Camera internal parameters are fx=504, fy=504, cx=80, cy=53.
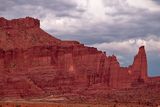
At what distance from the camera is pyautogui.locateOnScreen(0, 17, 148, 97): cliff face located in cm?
14700

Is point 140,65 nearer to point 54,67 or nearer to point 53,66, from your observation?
point 54,67

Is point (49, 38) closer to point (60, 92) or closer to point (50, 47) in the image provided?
point (50, 47)

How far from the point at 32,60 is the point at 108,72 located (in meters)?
24.2

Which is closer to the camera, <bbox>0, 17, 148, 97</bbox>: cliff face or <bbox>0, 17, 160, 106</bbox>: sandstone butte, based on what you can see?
<bbox>0, 17, 160, 106</bbox>: sandstone butte

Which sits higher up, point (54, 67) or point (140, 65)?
point (140, 65)

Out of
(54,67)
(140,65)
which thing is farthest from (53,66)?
(140,65)

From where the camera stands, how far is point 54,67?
6033 inches

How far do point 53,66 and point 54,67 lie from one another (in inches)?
34.4

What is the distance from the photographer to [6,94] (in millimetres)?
141625

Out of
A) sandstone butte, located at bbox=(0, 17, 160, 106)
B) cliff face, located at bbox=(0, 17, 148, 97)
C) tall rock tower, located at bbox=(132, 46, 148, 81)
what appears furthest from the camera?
tall rock tower, located at bbox=(132, 46, 148, 81)

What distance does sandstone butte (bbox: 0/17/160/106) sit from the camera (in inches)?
5753

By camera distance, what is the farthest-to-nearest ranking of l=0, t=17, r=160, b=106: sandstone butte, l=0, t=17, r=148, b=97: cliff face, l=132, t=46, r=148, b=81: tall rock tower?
l=132, t=46, r=148, b=81: tall rock tower < l=0, t=17, r=148, b=97: cliff face < l=0, t=17, r=160, b=106: sandstone butte

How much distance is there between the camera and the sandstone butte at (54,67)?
146125 millimetres

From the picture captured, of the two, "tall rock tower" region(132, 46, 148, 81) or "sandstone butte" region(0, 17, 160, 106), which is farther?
"tall rock tower" region(132, 46, 148, 81)
